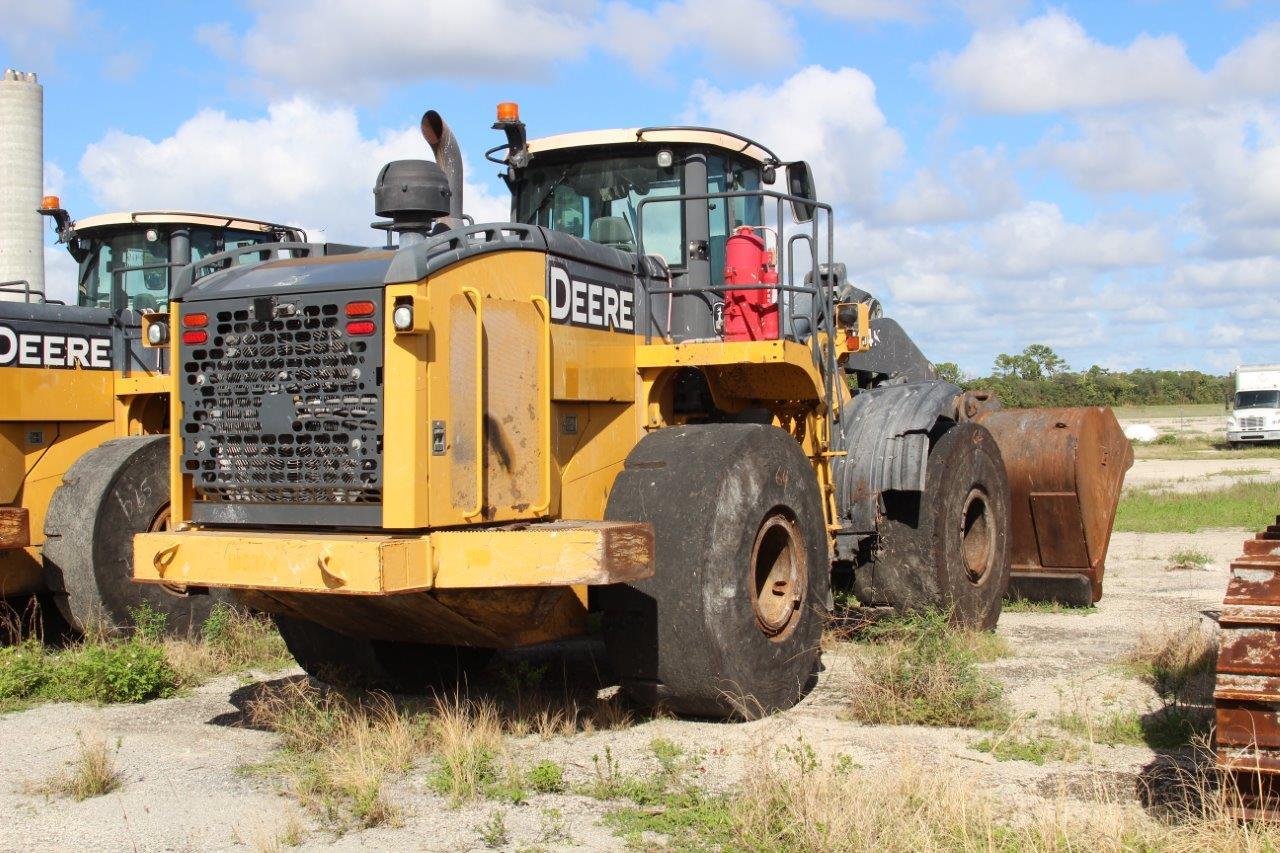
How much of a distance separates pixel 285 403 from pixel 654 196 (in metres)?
3.00

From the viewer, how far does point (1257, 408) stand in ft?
141

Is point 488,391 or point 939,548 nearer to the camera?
point 488,391

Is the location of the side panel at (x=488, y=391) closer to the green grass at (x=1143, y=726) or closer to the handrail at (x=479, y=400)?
the handrail at (x=479, y=400)

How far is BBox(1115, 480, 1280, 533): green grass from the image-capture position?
1844cm

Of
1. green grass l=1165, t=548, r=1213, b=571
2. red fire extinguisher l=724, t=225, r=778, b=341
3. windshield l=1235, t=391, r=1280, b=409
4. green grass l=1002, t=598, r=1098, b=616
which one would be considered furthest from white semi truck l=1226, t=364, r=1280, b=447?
red fire extinguisher l=724, t=225, r=778, b=341

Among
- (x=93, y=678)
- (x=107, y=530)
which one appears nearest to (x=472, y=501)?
(x=93, y=678)

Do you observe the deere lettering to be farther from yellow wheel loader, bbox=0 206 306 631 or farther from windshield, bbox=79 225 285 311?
windshield, bbox=79 225 285 311

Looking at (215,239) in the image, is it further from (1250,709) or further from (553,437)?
(1250,709)

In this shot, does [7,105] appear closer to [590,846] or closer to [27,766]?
[27,766]

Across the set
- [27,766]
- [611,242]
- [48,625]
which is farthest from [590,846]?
[48,625]

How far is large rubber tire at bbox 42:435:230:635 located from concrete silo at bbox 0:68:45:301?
9.41 meters

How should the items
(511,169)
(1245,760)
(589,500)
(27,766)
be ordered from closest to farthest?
(1245,760)
(27,766)
(589,500)
(511,169)

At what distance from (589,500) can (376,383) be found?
64.4 inches

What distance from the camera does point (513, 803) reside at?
5.91 meters
